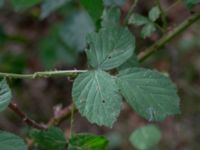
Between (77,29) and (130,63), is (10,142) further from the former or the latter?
(77,29)

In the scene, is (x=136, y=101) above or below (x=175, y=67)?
above

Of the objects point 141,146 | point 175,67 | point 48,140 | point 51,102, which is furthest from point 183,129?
point 48,140

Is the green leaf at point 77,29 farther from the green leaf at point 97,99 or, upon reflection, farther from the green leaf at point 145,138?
the green leaf at point 97,99

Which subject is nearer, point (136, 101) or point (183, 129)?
point (136, 101)

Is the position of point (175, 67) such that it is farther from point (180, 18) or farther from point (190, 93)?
point (180, 18)

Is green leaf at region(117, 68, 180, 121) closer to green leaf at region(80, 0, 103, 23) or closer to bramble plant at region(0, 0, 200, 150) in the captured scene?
bramble plant at region(0, 0, 200, 150)

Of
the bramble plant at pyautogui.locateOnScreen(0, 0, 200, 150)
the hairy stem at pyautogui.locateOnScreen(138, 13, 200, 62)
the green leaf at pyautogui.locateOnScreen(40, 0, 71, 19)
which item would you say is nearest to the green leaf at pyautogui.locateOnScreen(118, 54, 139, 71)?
the bramble plant at pyautogui.locateOnScreen(0, 0, 200, 150)

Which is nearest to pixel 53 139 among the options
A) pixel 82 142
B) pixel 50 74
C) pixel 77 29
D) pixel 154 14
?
pixel 82 142

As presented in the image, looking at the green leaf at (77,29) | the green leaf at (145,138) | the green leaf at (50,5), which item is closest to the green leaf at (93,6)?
the green leaf at (50,5)

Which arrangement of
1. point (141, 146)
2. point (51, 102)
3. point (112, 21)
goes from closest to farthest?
1. point (112, 21)
2. point (141, 146)
3. point (51, 102)
